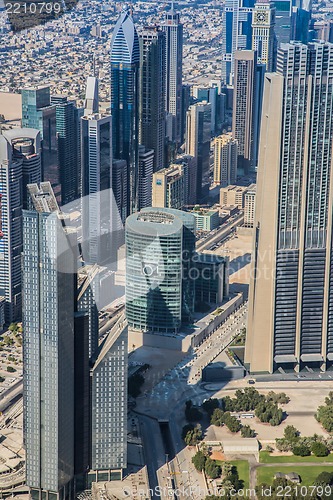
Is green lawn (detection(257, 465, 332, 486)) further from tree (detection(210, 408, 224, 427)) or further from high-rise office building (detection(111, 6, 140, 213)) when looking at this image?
high-rise office building (detection(111, 6, 140, 213))

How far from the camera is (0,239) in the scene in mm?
49156

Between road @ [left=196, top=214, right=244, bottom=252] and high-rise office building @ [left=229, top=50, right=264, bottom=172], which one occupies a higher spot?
high-rise office building @ [left=229, top=50, right=264, bottom=172]

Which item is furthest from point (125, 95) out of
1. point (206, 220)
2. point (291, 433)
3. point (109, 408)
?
point (109, 408)

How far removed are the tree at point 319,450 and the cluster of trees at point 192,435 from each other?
408 centimetres

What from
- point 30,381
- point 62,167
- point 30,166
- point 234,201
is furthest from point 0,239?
point 234,201

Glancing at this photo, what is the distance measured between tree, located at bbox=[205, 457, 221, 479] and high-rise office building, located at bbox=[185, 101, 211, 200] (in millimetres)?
36426

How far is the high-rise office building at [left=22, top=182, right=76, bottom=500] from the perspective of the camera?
31156 millimetres

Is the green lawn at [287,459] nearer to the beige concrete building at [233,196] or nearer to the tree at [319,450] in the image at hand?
the tree at [319,450]

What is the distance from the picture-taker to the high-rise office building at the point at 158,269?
1768 inches

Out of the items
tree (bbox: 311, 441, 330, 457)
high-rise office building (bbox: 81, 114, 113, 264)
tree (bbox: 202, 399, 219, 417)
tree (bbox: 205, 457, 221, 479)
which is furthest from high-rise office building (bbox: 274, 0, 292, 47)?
tree (bbox: 205, 457, 221, 479)

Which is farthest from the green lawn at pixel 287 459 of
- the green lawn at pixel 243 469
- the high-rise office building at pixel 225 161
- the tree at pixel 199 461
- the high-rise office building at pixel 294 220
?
the high-rise office building at pixel 225 161

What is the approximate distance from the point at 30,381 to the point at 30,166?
18.7 m

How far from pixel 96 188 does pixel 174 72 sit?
101ft

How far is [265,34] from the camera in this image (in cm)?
9300
